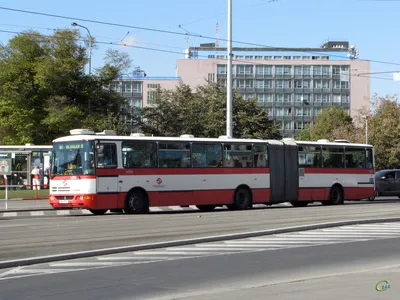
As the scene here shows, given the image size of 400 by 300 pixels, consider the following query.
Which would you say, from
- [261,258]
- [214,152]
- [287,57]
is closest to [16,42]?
[214,152]

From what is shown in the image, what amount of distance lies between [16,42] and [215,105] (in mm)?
19242

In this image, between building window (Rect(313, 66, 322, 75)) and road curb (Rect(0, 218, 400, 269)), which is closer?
road curb (Rect(0, 218, 400, 269))

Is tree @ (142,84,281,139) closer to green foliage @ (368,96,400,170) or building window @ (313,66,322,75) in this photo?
green foliage @ (368,96,400,170)

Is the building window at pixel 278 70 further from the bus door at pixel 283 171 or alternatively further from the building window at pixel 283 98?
the bus door at pixel 283 171

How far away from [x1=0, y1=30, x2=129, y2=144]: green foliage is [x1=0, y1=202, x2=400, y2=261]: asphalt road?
29.6 m

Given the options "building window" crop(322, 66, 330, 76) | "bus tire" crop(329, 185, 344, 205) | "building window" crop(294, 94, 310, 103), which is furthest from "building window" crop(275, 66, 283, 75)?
"bus tire" crop(329, 185, 344, 205)

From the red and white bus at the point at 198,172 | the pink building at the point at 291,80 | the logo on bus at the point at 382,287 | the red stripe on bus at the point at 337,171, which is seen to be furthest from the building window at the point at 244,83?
the logo on bus at the point at 382,287

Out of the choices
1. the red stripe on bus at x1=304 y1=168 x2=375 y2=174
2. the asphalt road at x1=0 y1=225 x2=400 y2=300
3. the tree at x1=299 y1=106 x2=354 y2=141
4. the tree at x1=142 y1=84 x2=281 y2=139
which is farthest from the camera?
the tree at x1=299 y1=106 x2=354 y2=141

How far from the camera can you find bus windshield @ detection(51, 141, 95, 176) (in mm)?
24828

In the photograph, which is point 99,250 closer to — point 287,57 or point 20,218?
point 20,218

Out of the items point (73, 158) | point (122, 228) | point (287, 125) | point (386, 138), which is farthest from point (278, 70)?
point (122, 228)

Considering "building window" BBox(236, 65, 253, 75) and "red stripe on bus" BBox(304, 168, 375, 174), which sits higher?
"building window" BBox(236, 65, 253, 75)

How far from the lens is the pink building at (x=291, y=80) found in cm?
12756

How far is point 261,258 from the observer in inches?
531
